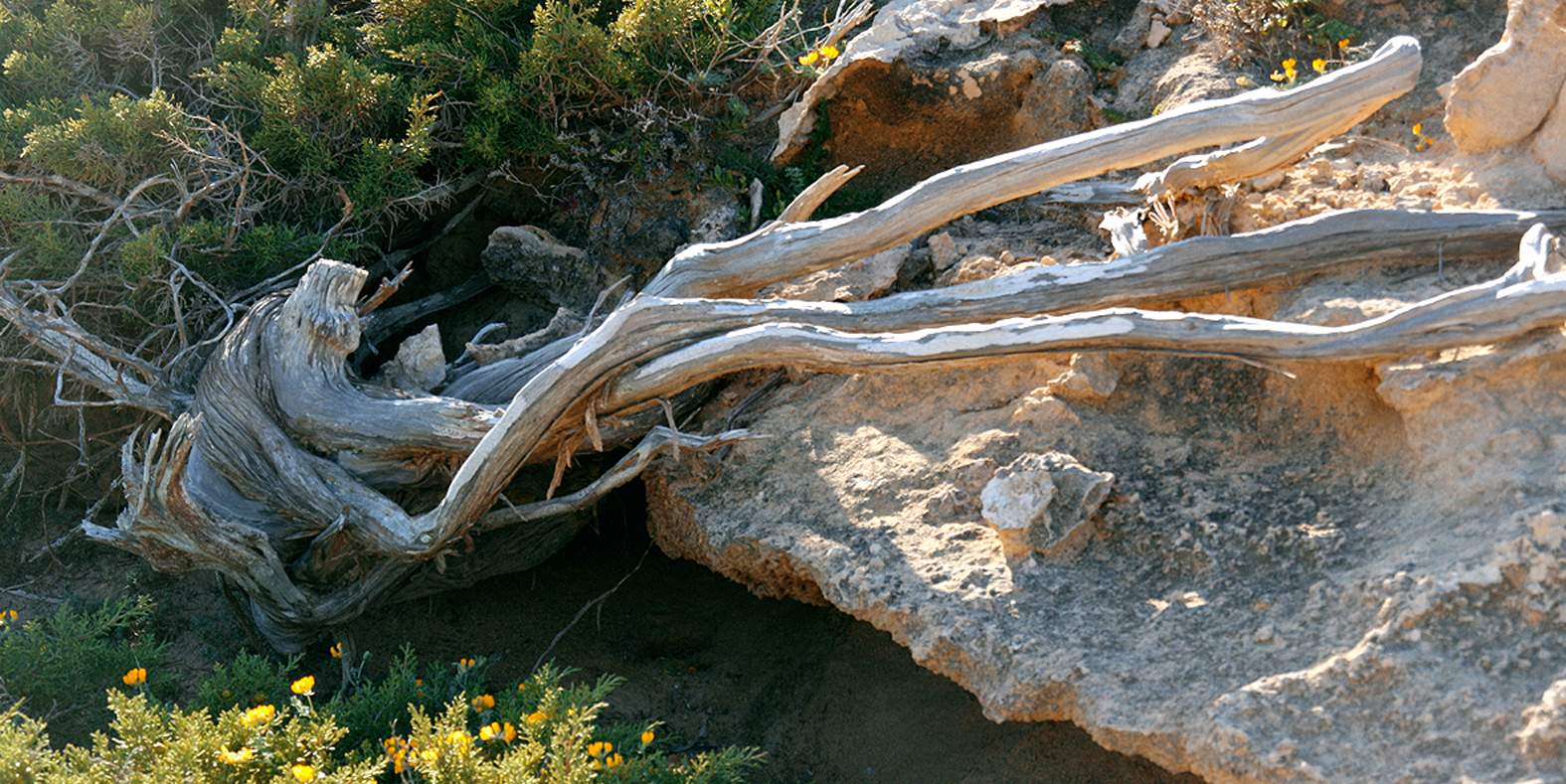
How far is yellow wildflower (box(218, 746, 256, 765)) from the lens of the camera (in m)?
2.96

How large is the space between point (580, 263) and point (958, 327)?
2245mm

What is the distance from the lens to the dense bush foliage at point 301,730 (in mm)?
2939

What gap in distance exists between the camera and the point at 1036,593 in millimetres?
3203

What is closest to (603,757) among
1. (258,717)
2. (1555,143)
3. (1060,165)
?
(258,717)

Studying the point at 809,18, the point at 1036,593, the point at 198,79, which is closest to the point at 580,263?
the point at 809,18

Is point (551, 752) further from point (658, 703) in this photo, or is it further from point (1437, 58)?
point (1437, 58)

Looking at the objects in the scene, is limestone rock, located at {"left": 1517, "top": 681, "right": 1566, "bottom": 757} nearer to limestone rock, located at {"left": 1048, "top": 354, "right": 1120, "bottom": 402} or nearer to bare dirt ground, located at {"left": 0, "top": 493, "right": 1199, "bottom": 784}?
bare dirt ground, located at {"left": 0, "top": 493, "right": 1199, "bottom": 784}

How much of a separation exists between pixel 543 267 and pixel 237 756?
281 cm

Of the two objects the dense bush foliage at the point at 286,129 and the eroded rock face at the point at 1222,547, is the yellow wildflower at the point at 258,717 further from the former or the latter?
the dense bush foliage at the point at 286,129

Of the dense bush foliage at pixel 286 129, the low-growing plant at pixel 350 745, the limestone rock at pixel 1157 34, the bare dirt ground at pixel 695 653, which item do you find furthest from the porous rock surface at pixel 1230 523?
the dense bush foliage at pixel 286 129

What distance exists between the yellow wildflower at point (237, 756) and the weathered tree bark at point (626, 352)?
3.55ft

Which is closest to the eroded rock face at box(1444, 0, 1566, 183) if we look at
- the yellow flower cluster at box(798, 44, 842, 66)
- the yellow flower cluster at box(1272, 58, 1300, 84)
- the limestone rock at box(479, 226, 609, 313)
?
the yellow flower cluster at box(1272, 58, 1300, 84)

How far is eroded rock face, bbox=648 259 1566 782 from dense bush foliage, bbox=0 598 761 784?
89 centimetres

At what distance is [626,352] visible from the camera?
392 cm
